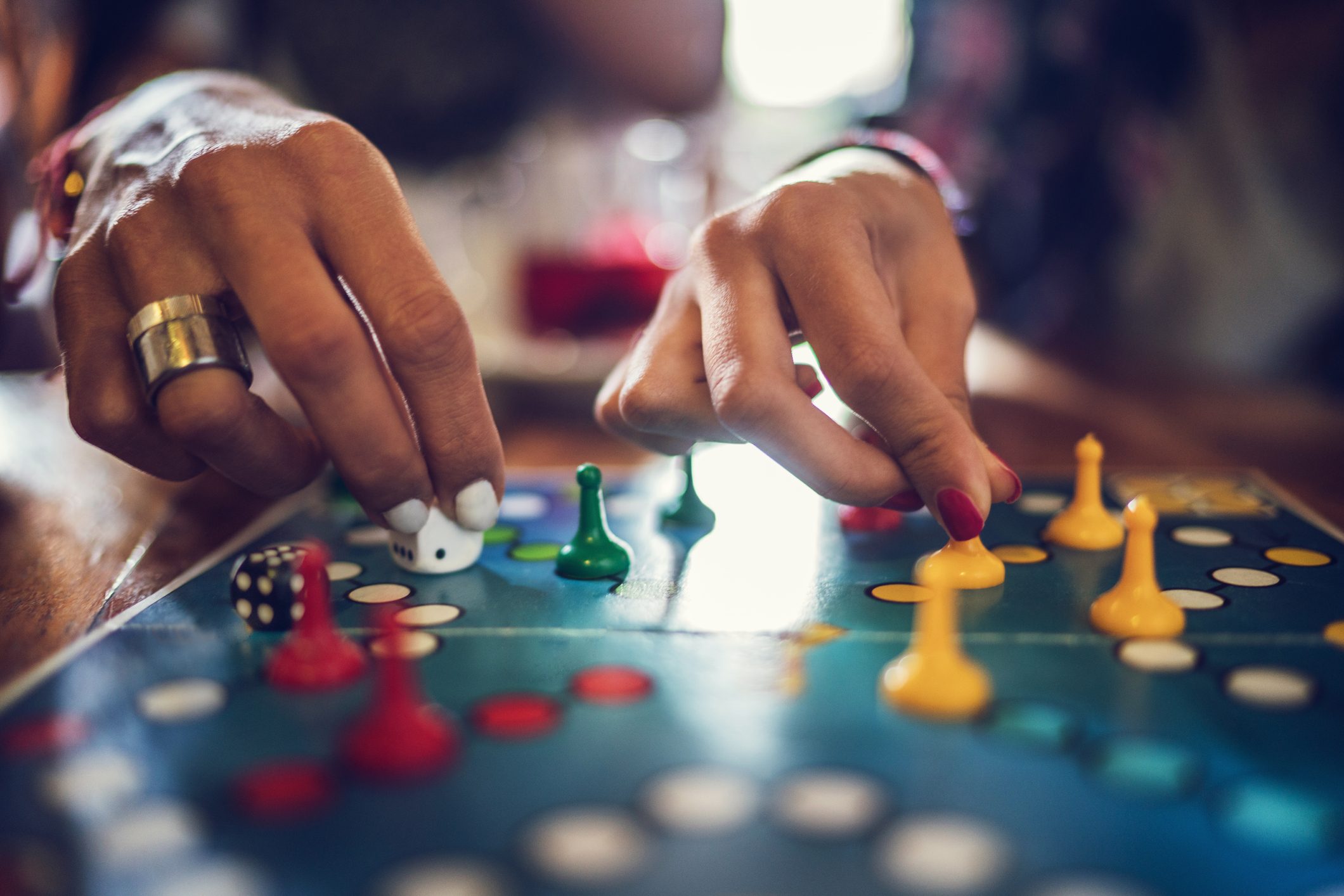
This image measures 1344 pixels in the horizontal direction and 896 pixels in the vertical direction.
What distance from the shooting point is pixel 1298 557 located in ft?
3.17

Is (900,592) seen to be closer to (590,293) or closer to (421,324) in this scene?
(421,324)

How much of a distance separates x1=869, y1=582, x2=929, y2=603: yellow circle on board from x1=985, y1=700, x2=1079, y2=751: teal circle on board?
0.22m

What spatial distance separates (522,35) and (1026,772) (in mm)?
2282

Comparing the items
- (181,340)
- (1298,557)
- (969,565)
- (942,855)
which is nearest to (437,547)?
(181,340)

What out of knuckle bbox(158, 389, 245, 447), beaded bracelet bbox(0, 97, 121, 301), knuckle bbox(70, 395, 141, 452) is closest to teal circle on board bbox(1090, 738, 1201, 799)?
knuckle bbox(158, 389, 245, 447)

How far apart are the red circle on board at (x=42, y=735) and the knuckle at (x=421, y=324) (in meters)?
0.37

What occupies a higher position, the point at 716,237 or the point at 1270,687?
the point at 716,237

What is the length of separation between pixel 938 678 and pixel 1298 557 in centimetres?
55

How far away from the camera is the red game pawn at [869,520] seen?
110 cm

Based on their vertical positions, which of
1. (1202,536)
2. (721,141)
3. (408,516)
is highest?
(721,141)

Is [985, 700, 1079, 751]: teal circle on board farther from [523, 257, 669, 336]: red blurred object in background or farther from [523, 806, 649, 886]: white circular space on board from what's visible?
[523, 257, 669, 336]: red blurred object in background

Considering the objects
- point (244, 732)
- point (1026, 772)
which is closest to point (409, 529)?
point (244, 732)

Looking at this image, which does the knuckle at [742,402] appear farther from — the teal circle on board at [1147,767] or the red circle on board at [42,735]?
the red circle on board at [42,735]

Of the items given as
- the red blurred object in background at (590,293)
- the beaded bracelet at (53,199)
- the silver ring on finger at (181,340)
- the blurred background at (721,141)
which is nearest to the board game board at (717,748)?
the silver ring on finger at (181,340)
